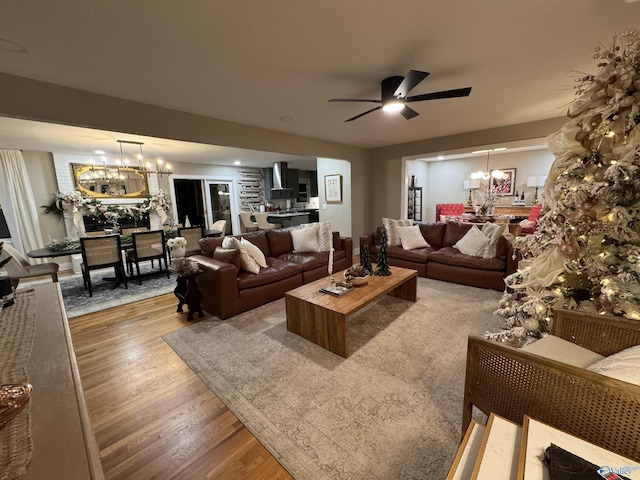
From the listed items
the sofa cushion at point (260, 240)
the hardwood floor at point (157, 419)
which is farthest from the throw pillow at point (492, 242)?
the hardwood floor at point (157, 419)

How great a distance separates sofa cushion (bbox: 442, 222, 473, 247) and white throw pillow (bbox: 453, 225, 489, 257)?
0.61ft

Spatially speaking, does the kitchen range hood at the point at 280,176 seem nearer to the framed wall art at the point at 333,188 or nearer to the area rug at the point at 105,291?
the framed wall art at the point at 333,188

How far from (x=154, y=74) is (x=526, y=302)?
3592mm

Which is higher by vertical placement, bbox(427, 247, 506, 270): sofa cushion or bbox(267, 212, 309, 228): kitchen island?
bbox(267, 212, 309, 228): kitchen island

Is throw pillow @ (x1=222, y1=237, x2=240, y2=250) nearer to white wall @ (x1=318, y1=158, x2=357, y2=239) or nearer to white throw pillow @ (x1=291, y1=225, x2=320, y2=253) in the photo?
white throw pillow @ (x1=291, y1=225, x2=320, y2=253)

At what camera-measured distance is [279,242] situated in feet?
14.3

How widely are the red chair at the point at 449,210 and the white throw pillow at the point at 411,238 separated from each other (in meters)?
4.34

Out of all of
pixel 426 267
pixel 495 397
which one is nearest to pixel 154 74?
pixel 495 397

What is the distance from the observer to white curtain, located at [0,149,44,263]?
4852 mm

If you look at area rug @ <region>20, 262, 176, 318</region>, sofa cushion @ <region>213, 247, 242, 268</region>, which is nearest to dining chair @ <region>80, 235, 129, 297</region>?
area rug @ <region>20, 262, 176, 318</region>

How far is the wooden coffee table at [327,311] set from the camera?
229 cm

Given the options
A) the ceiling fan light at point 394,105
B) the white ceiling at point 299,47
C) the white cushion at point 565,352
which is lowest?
the white cushion at point 565,352

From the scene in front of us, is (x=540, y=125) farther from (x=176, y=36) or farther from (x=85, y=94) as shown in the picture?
(x=85, y=94)

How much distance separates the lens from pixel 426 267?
4.27 m
